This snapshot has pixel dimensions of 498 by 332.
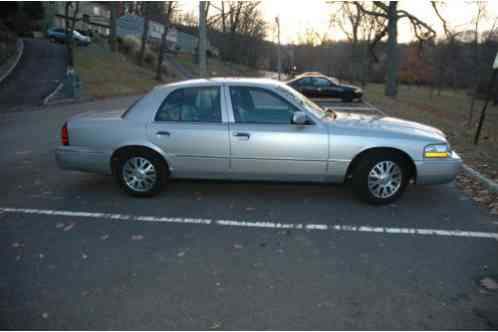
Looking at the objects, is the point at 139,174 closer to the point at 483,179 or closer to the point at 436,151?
the point at 436,151

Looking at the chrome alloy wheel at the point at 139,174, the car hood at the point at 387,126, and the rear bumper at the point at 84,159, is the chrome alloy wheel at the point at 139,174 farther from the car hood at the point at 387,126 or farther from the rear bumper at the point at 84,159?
the car hood at the point at 387,126

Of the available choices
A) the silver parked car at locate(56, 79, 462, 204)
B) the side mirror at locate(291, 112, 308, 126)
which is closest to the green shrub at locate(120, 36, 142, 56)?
the silver parked car at locate(56, 79, 462, 204)

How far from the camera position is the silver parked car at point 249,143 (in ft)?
17.4

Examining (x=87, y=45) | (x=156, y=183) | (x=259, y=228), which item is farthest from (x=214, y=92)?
(x=87, y=45)

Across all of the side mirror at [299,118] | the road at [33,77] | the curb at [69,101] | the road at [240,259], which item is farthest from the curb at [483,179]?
the curb at [69,101]

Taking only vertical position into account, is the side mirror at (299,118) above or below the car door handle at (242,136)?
above

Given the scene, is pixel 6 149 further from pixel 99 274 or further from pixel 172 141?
pixel 99 274

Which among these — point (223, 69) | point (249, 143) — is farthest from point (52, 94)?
point (223, 69)

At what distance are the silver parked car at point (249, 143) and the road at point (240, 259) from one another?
1.35 feet

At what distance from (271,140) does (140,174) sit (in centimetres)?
189

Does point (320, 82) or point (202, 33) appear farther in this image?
point (320, 82)

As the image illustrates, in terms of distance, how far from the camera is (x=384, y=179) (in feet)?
17.7

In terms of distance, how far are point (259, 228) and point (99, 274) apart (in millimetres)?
1839

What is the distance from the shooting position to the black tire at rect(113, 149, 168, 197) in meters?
5.60
